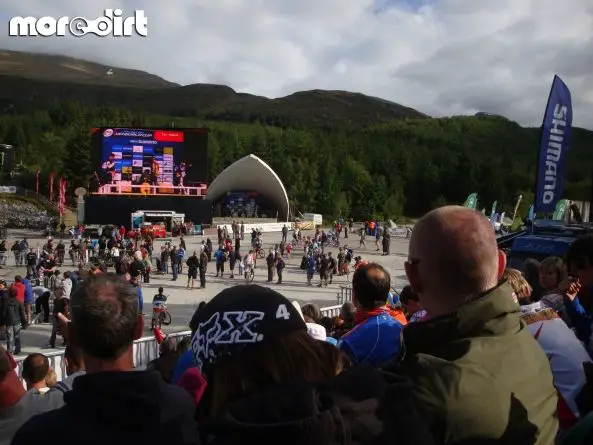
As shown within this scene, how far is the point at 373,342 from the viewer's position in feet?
9.02

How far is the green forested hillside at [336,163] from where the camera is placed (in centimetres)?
7925

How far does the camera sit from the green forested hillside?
7925cm

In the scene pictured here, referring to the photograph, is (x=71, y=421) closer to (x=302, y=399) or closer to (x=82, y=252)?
(x=302, y=399)

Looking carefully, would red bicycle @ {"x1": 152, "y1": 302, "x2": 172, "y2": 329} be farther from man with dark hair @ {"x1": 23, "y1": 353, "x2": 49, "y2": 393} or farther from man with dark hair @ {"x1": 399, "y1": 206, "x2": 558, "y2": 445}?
man with dark hair @ {"x1": 399, "y1": 206, "x2": 558, "y2": 445}

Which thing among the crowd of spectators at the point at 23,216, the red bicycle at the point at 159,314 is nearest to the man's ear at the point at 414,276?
the red bicycle at the point at 159,314

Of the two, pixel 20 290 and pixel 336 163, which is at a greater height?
pixel 336 163

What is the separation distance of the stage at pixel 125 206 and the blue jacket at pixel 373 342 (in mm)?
40008

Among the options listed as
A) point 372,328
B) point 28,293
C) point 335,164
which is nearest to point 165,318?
point 28,293

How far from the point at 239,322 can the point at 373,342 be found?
1.39 m

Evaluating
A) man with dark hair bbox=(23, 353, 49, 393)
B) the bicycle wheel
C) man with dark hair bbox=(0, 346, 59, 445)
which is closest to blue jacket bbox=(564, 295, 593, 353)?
man with dark hair bbox=(0, 346, 59, 445)

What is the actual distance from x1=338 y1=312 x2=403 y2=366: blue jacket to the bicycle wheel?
1089cm

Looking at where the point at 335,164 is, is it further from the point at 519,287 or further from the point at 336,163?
the point at 519,287

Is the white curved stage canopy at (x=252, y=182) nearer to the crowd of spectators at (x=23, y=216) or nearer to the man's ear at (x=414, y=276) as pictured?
the crowd of spectators at (x=23, y=216)

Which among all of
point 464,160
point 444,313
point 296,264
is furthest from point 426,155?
point 444,313
